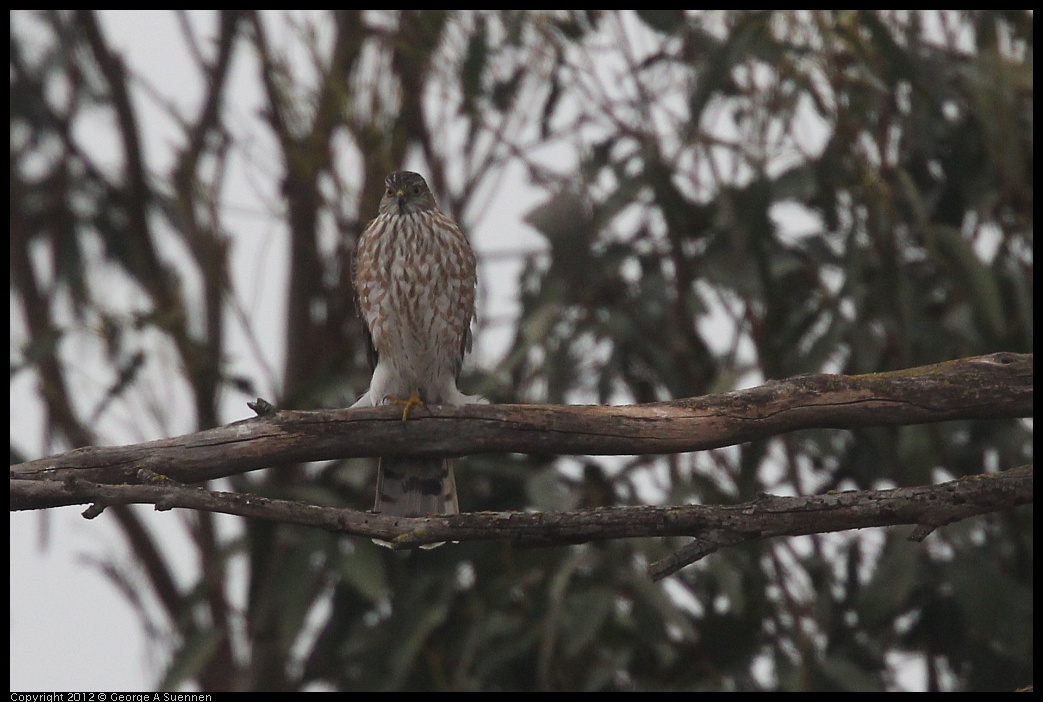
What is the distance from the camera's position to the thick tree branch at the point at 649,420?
3.35 meters

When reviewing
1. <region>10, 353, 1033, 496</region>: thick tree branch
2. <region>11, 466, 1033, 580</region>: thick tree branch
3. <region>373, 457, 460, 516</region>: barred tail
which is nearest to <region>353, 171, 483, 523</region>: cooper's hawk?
<region>373, 457, 460, 516</region>: barred tail

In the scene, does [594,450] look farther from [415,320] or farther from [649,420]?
[415,320]

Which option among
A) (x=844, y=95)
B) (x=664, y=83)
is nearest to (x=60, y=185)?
(x=664, y=83)

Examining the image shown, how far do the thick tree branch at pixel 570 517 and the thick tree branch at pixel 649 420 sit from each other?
0.43 m

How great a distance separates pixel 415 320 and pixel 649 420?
5.05 ft

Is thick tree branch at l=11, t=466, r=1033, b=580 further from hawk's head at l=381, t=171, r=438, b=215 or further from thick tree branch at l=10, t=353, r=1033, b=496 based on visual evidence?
hawk's head at l=381, t=171, r=438, b=215

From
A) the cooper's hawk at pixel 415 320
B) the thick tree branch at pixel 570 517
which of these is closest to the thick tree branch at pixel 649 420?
the thick tree branch at pixel 570 517

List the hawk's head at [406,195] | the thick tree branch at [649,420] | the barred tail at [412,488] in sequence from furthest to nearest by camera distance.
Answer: the hawk's head at [406,195]
the barred tail at [412,488]
the thick tree branch at [649,420]

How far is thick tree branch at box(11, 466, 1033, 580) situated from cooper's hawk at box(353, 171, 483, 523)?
1.70m

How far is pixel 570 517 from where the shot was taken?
291 centimetres

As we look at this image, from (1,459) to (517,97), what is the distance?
347 centimetres

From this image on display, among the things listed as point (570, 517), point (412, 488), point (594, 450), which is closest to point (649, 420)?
point (594, 450)

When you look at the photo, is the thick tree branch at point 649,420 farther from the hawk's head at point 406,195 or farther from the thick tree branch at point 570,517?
the hawk's head at point 406,195

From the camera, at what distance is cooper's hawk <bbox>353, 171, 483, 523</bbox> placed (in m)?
4.71
